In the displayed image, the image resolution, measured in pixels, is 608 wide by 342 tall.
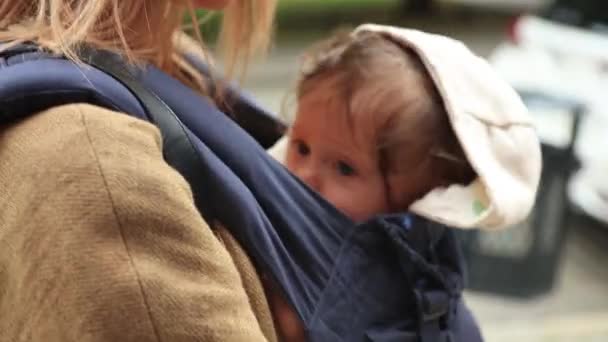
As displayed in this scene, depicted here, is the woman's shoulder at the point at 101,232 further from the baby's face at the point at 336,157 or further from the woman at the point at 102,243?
the baby's face at the point at 336,157

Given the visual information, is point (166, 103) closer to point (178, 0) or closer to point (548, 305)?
point (178, 0)

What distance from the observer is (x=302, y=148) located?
1.03m

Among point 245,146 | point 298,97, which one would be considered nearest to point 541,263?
point 298,97

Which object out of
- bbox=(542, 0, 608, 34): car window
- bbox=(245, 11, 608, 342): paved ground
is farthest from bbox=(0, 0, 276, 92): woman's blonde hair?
bbox=(542, 0, 608, 34): car window

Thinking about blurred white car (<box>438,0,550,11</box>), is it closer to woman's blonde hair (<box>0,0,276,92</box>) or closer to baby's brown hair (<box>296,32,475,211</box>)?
baby's brown hair (<box>296,32,475,211</box>)

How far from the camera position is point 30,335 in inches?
23.6

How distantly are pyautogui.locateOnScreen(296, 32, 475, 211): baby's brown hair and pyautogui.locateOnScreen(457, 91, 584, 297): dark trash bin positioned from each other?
131 cm

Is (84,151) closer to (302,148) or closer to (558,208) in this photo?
(302,148)

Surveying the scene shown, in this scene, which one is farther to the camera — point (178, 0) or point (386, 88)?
point (386, 88)

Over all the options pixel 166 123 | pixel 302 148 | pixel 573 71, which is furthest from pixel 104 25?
pixel 573 71

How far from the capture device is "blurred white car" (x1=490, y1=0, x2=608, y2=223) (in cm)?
234

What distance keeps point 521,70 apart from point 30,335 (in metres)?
2.26

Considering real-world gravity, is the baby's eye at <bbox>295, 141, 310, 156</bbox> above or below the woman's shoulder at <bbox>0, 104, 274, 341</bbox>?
below

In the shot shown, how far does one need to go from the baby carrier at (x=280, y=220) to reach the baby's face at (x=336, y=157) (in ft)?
0.17
